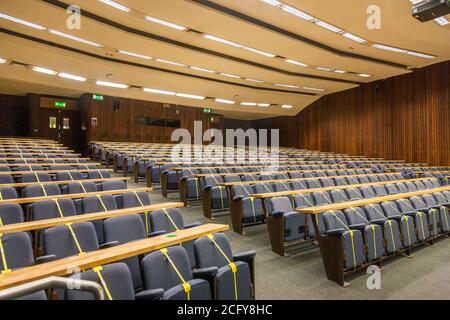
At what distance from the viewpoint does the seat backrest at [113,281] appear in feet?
3.63

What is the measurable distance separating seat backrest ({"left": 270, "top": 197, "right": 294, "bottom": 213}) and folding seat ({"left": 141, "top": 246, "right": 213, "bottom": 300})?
1.31m

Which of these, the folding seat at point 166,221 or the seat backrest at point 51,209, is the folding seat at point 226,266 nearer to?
the folding seat at point 166,221

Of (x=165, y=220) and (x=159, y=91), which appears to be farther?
(x=159, y=91)

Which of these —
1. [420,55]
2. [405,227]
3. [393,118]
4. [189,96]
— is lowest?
[405,227]

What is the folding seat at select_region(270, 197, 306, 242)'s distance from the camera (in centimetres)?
238

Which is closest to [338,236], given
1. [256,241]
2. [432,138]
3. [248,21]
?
[256,241]

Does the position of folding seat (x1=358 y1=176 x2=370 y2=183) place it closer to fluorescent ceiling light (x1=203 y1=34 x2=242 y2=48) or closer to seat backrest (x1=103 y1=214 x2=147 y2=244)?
fluorescent ceiling light (x1=203 y1=34 x2=242 y2=48)

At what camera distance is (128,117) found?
936 centimetres

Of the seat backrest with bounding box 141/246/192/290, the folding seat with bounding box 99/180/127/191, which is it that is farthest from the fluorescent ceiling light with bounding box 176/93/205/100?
the seat backrest with bounding box 141/246/192/290

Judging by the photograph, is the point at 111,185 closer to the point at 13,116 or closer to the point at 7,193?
the point at 7,193

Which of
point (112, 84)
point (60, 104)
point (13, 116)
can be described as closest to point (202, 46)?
point (112, 84)

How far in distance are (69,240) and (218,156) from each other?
518 cm

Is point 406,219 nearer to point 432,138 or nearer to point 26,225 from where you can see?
point 26,225

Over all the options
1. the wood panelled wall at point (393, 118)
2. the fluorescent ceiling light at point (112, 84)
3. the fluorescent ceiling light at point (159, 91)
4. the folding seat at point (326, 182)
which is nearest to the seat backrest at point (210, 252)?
the folding seat at point (326, 182)
